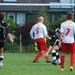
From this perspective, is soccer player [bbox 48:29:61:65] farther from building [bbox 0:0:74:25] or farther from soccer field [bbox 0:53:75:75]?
building [bbox 0:0:74:25]

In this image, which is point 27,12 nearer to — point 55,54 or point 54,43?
point 54,43

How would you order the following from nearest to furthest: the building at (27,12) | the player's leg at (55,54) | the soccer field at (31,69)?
1. the soccer field at (31,69)
2. the player's leg at (55,54)
3. the building at (27,12)

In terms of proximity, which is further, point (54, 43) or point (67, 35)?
point (54, 43)

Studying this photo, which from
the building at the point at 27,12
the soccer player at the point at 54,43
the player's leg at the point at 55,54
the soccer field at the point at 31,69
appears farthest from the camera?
the building at the point at 27,12

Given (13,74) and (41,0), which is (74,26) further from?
(41,0)

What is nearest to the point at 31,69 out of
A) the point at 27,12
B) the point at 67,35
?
the point at 67,35

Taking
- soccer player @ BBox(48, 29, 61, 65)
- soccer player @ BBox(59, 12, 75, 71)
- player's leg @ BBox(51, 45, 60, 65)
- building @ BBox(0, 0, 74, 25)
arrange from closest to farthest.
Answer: soccer player @ BBox(59, 12, 75, 71) → player's leg @ BBox(51, 45, 60, 65) → soccer player @ BBox(48, 29, 61, 65) → building @ BBox(0, 0, 74, 25)

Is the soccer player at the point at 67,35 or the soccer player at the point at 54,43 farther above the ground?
the soccer player at the point at 67,35

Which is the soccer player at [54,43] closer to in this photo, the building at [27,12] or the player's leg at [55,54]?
the player's leg at [55,54]

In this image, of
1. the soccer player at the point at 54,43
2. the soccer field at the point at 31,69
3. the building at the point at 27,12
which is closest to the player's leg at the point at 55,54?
the soccer player at the point at 54,43

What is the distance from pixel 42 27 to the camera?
20.1 m

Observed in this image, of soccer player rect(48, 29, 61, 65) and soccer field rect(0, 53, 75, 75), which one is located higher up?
soccer player rect(48, 29, 61, 65)

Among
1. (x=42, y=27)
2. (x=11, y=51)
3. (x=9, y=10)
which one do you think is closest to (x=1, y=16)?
(x=42, y=27)

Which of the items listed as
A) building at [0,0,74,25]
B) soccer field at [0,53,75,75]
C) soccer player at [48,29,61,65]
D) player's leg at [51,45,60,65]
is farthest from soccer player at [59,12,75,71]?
building at [0,0,74,25]
